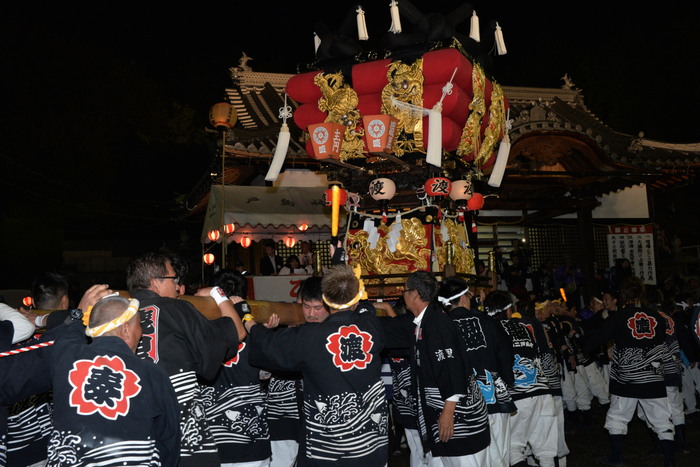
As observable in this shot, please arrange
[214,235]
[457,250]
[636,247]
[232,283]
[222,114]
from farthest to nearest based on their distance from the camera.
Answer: [636,247] < [214,235] < [222,114] < [457,250] < [232,283]

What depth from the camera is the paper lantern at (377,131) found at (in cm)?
751

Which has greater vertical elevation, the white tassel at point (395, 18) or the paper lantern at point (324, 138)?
the white tassel at point (395, 18)

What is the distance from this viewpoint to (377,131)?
752cm

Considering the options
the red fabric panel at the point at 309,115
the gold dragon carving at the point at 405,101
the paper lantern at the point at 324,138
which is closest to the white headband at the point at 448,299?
the gold dragon carving at the point at 405,101

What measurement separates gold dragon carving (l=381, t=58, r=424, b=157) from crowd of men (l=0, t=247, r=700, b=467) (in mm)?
2230

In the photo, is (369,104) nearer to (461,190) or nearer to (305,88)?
(305,88)

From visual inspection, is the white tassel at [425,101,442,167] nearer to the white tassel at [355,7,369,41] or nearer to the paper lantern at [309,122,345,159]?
the paper lantern at [309,122,345,159]

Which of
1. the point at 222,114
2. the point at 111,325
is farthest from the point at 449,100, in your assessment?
the point at 111,325

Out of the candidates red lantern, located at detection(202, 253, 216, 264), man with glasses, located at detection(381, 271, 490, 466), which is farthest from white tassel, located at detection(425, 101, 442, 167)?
red lantern, located at detection(202, 253, 216, 264)

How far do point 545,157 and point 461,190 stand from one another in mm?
7443

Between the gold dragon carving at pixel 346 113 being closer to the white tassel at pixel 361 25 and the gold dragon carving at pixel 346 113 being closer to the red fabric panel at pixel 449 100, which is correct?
the white tassel at pixel 361 25

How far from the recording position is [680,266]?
18.8 m

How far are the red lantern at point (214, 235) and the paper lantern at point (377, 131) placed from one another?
16.8 feet

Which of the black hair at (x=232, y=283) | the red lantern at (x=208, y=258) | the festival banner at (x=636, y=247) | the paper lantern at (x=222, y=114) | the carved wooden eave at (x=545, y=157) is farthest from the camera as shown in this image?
the festival banner at (x=636, y=247)
